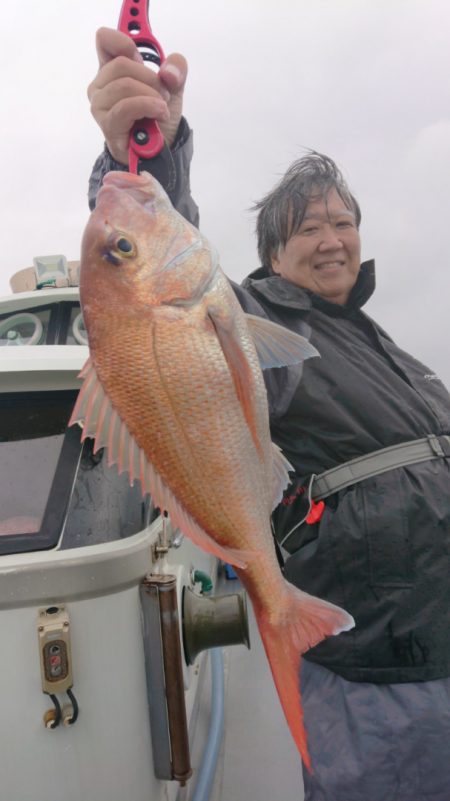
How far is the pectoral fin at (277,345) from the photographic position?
4.46 feet

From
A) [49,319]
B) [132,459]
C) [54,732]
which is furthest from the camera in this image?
[49,319]

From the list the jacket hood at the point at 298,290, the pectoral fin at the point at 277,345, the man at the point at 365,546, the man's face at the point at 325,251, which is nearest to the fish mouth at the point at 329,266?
the man's face at the point at 325,251

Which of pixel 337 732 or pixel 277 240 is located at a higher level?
pixel 277 240

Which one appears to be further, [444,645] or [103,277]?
[444,645]

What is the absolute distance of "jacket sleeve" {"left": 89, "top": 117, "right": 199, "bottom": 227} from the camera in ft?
5.17

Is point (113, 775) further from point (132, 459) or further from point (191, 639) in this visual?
point (132, 459)

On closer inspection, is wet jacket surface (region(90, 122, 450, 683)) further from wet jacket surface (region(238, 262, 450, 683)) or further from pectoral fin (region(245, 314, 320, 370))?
pectoral fin (region(245, 314, 320, 370))

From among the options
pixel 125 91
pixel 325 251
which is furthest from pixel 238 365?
pixel 325 251

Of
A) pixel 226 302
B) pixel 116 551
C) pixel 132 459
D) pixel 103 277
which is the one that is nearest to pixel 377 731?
pixel 116 551

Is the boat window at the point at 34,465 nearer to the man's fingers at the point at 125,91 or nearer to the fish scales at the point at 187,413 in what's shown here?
the fish scales at the point at 187,413

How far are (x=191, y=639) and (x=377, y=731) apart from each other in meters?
0.85

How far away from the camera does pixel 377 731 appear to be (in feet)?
Result: 5.66

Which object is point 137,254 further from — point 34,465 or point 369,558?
point 369,558

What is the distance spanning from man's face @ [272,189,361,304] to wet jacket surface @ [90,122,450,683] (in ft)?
0.99
